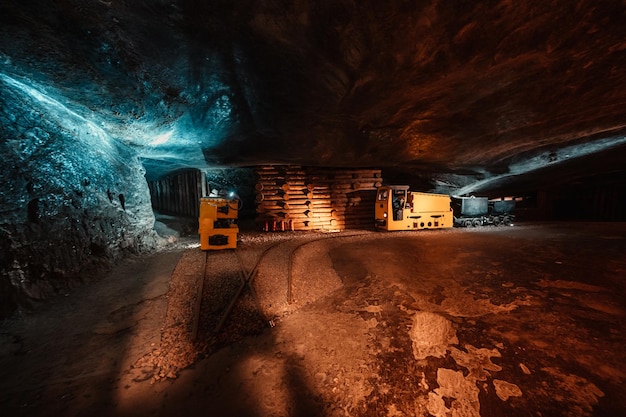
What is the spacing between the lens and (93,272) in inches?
206

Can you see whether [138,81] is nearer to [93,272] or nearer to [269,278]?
[93,272]

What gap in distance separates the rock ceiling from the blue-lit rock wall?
346 millimetres

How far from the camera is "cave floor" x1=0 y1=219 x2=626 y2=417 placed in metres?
2.26

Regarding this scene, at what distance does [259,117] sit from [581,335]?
8307mm

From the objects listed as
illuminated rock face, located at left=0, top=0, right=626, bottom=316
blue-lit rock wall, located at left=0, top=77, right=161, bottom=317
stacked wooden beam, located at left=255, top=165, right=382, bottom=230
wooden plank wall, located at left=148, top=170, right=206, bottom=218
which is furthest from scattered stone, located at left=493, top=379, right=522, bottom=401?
wooden plank wall, located at left=148, top=170, right=206, bottom=218

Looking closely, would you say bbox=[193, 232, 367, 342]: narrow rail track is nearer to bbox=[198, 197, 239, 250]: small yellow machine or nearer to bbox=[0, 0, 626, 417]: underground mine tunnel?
bbox=[0, 0, 626, 417]: underground mine tunnel

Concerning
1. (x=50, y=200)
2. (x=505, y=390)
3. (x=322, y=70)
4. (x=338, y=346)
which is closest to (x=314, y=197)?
(x=322, y=70)

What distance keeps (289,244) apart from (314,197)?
4335 millimetres

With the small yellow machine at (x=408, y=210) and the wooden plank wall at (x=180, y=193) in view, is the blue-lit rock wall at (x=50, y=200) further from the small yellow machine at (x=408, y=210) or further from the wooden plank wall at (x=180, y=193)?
the small yellow machine at (x=408, y=210)

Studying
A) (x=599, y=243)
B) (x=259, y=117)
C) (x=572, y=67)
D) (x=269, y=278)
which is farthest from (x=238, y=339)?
(x=599, y=243)

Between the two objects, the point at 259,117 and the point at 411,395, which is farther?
the point at 259,117

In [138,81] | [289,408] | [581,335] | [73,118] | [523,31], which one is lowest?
[289,408]

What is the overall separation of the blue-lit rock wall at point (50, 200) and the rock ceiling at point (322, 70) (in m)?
0.35

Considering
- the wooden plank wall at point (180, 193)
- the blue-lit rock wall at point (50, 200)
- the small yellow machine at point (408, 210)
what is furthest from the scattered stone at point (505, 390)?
the wooden plank wall at point (180, 193)
